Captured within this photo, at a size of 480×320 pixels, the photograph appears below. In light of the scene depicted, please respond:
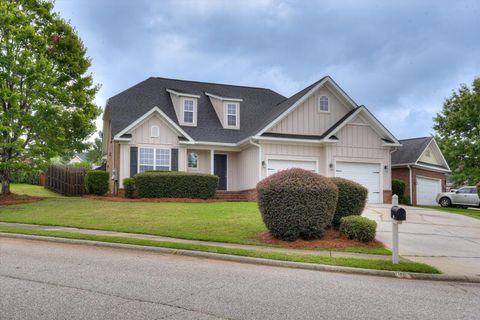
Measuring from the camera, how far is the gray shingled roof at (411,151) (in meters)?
29.1

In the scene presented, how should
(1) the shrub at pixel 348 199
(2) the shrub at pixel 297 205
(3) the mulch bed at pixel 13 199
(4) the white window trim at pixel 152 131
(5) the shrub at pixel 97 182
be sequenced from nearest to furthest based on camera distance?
(2) the shrub at pixel 297 205 → (1) the shrub at pixel 348 199 → (3) the mulch bed at pixel 13 199 → (5) the shrub at pixel 97 182 → (4) the white window trim at pixel 152 131

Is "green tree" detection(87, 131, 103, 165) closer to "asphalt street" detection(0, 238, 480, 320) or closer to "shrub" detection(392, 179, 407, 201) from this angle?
"shrub" detection(392, 179, 407, 201)

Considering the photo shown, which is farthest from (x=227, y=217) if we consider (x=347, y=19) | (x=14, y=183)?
(x=14, y=183)

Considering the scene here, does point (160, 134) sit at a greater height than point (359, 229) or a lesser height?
greater

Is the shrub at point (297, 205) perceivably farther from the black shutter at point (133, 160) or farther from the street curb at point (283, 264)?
the black shutter at point (133, 160)

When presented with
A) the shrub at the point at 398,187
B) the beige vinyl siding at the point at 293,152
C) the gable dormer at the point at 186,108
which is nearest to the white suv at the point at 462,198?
the shrub at the point at 398,187

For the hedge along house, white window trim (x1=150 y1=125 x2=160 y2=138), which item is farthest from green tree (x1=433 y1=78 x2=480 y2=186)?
white window trim (x1=150 y1=125 x2=160 y2=138)

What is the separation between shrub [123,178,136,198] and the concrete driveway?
11079 millimetres

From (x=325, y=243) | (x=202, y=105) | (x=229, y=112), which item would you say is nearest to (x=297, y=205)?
(x=325, y=243)

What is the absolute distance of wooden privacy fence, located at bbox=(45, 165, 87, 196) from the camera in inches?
945

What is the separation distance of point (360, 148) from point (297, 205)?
13959 millimetres

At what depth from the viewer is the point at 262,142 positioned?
73.7 ft

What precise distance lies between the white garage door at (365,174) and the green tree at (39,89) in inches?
549

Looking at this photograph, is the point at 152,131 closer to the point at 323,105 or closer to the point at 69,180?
the point at 69,180
